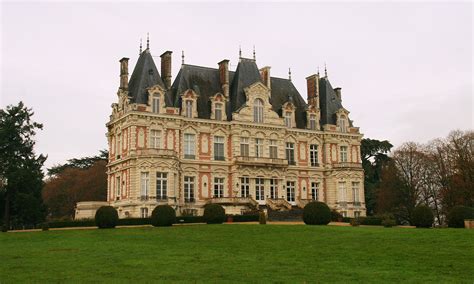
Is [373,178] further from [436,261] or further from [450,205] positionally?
[436,261]

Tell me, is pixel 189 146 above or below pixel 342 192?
above

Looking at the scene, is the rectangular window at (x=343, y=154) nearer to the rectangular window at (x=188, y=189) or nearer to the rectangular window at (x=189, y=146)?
the rectangular window at (x=189, y=146)

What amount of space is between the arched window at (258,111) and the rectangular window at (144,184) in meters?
10.9

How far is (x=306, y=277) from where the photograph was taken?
48.2 ft

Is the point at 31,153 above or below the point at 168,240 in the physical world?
above

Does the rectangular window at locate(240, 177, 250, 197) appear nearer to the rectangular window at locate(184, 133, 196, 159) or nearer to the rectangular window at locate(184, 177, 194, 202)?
the rectangular window at locate(184, 177, 194, 202)

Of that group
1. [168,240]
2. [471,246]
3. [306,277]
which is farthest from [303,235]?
[306,277]

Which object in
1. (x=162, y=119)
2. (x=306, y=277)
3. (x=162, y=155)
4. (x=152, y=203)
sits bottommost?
(x=306, y=277)

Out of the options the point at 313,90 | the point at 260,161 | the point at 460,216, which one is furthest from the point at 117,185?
the point at 460,216

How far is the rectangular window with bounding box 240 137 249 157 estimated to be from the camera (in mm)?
47906

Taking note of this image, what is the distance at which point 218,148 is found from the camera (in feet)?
156

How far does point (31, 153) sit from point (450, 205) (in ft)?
119

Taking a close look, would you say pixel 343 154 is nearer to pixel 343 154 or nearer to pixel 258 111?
pixel 343 154

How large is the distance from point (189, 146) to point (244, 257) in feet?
91.2
